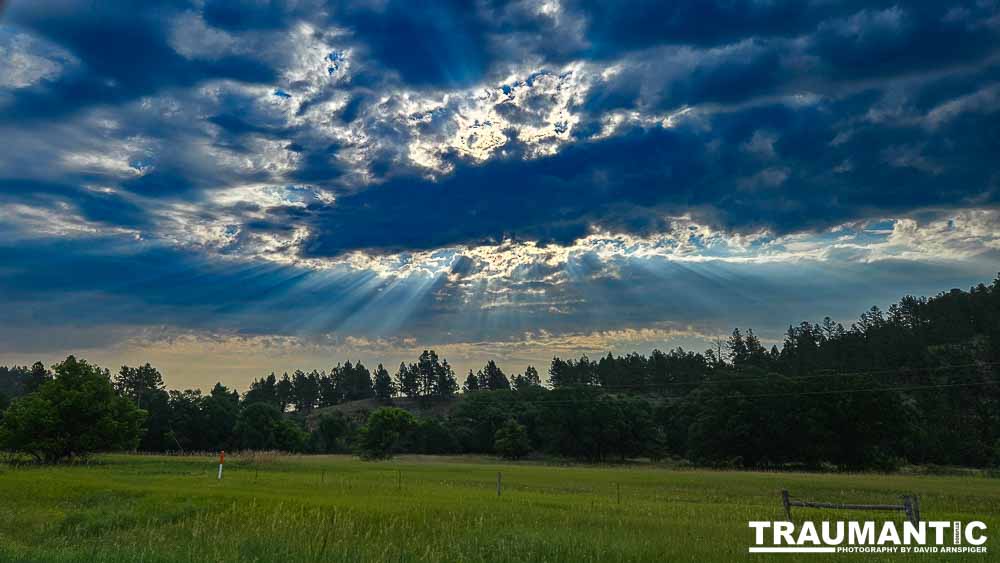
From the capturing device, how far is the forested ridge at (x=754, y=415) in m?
88.6

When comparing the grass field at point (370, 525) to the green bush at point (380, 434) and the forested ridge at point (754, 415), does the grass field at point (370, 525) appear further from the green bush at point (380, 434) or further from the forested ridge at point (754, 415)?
the green bush at point (380, 434)

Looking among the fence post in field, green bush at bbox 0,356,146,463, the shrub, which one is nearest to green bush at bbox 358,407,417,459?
the shrub

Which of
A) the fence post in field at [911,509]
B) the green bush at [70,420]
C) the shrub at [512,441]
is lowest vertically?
the shrub at [512,441]

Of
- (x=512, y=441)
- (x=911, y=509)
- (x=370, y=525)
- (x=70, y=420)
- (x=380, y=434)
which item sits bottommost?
(x=512, y=441)

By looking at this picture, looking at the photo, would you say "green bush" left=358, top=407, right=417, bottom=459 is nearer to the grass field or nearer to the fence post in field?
the grass field

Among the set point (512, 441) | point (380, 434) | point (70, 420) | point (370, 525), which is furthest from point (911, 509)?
point (512, 441)

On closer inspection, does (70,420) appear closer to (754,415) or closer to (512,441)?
(512,441)

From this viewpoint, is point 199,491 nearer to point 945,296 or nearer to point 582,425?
point 582,425

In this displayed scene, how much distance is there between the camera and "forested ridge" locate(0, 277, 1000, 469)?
3489 inches

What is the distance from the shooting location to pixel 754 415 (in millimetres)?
94375

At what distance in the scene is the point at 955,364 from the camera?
11631 cm

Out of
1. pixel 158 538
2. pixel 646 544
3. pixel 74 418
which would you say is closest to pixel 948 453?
pixel 646 544

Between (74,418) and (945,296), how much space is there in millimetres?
180263

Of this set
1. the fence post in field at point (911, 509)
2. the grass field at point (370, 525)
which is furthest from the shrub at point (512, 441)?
the fence post in field at point (911, 509)
